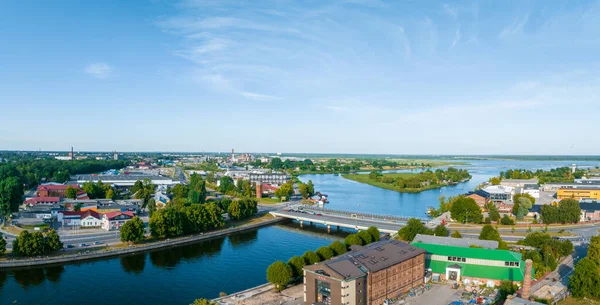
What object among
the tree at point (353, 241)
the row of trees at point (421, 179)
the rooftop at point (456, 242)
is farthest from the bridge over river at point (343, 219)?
the row of trees at point (421, 179)

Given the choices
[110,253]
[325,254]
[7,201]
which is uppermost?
[7,201]

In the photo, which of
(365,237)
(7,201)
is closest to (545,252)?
(365,237)

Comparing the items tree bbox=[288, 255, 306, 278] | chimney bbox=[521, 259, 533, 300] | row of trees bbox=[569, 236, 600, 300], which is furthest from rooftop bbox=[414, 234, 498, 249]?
tree bbox=[288, 255, 306, 278]

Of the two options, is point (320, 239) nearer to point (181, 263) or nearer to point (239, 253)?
point (239, 253)

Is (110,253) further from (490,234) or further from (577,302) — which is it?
(577,302)

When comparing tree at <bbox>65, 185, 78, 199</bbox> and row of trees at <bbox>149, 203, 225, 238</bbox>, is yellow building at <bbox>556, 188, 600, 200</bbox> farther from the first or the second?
tree at <bbox>65, 185, 78, 199</bbox>

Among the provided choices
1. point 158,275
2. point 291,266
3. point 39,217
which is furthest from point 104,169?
point 291,266

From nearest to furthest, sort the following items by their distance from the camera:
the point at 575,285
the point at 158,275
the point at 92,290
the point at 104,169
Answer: the point at 575,285 → the point at 92,290 → the point at 158,275 → the point at 104,169
